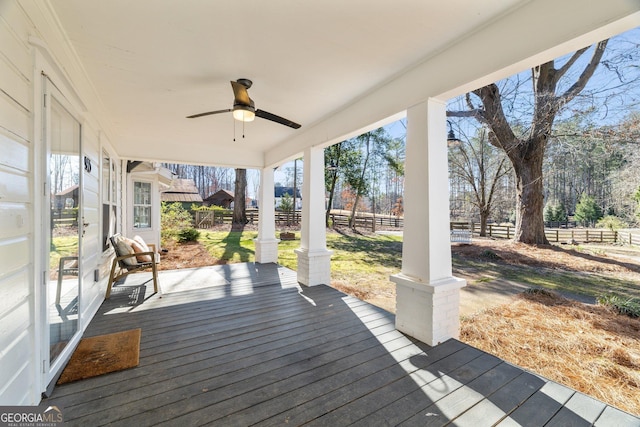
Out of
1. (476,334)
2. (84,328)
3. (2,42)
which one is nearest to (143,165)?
(84,328)

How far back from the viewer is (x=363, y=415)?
1.67 metres

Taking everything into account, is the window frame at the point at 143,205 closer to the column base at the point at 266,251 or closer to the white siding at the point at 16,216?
the column base at the point at 266,251

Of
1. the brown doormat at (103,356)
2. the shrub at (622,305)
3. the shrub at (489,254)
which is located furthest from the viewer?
the shrub at (489,254)

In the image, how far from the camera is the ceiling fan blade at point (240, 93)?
8.29 feet

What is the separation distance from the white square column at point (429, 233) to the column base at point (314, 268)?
194 centimetres

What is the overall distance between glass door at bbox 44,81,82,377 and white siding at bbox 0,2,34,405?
0.25 m

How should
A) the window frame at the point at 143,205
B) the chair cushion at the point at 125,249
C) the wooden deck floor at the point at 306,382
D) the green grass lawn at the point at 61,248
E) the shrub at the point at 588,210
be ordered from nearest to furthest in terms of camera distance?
1. the wooden deck floor at the point at 306,382
2. the green grass lawn at the point at 61,248
3. the chair cushion at the point at 125,249
4. the window frame at the point at 143,205
5. the shrub at the point at 588,210

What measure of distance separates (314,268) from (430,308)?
220 centimetres

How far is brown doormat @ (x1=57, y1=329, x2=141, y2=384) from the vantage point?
2080 millimetres

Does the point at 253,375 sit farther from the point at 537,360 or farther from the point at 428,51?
the point at 428,51

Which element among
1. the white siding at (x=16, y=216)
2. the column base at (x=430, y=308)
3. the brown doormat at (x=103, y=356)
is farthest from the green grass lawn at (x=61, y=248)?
the column base at (x=430, y=308)

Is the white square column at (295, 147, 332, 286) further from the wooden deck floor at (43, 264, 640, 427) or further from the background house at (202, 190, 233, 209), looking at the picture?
the background house at (202, 190, 233, 209)

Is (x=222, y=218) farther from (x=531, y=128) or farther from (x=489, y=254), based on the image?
(x=531, y=128)

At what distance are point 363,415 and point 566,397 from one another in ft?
4.50
